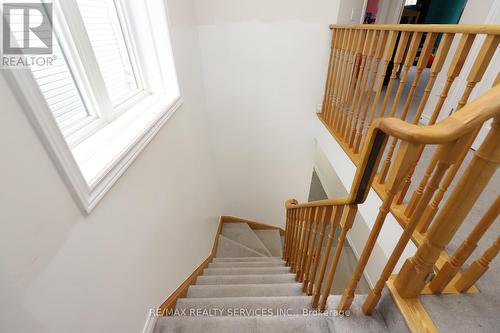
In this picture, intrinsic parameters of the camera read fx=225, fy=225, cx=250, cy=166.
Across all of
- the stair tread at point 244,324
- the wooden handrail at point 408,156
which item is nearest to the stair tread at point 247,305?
the stair tread at point 244,324

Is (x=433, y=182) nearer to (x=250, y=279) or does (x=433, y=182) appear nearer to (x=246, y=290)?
(x=246, y=290)

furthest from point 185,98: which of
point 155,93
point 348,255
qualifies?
point 348,255

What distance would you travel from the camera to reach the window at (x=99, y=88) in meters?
0.74

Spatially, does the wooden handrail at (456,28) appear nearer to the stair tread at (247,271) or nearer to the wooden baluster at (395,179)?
the wooden baluster at (395,179)

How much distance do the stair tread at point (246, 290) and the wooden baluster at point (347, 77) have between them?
1543 mm

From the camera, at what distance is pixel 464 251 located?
81 cm

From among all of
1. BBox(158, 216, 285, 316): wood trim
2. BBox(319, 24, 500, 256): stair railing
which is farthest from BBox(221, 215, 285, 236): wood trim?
BBox(319, 24, 500, 256): stair railing

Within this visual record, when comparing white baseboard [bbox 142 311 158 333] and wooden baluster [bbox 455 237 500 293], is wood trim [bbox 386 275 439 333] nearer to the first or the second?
wooden baluster [bbox 455 237 500 293]

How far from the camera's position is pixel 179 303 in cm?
171

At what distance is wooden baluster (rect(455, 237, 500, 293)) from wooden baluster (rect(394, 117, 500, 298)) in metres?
0.20

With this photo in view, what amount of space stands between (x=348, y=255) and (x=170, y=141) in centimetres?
322

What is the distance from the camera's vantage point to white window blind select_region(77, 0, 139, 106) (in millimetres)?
1217

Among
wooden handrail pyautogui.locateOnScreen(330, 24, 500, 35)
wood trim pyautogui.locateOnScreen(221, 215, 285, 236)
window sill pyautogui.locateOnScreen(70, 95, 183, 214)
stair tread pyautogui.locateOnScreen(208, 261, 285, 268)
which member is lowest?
wood trim pyautogui.locateOnScreen(221, 215, 285, 236)

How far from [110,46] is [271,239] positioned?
3.51m
